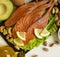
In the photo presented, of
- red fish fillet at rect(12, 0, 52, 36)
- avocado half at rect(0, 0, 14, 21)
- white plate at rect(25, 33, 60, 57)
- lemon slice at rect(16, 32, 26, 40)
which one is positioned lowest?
white plate at rect(25, 33, 60, 57)

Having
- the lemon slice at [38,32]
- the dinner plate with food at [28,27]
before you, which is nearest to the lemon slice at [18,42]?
the dinner plate with food at [28,27]

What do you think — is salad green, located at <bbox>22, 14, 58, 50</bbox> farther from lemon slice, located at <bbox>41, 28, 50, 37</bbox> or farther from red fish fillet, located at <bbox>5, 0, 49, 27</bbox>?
red fish fillet, located at <bbox>5, 0, 49, 27</bbox>

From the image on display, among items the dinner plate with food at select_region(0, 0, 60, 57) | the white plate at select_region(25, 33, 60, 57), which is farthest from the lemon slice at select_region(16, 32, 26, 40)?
the white plate at select_region(25, 33, 60, 57)

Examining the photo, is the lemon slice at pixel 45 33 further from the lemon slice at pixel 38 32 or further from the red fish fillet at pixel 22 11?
the red fish fillet at pixel 22 11

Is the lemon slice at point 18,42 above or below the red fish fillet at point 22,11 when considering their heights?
below

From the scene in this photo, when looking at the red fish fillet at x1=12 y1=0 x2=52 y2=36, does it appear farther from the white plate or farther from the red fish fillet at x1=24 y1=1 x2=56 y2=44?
the white plate

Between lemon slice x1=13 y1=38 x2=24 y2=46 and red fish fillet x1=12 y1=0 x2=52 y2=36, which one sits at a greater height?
red fish fillet x1=12 y1=0 x2=52 y2=36

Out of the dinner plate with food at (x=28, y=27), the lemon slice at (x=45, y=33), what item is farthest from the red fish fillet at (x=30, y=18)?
the lemon slice at (x=45, y=33)

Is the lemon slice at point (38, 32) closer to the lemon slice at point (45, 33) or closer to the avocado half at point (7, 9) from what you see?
the lemon slice at point (45, 33)

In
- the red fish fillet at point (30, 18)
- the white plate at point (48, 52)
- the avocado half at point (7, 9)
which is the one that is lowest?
the white plate at point (48, 52)
